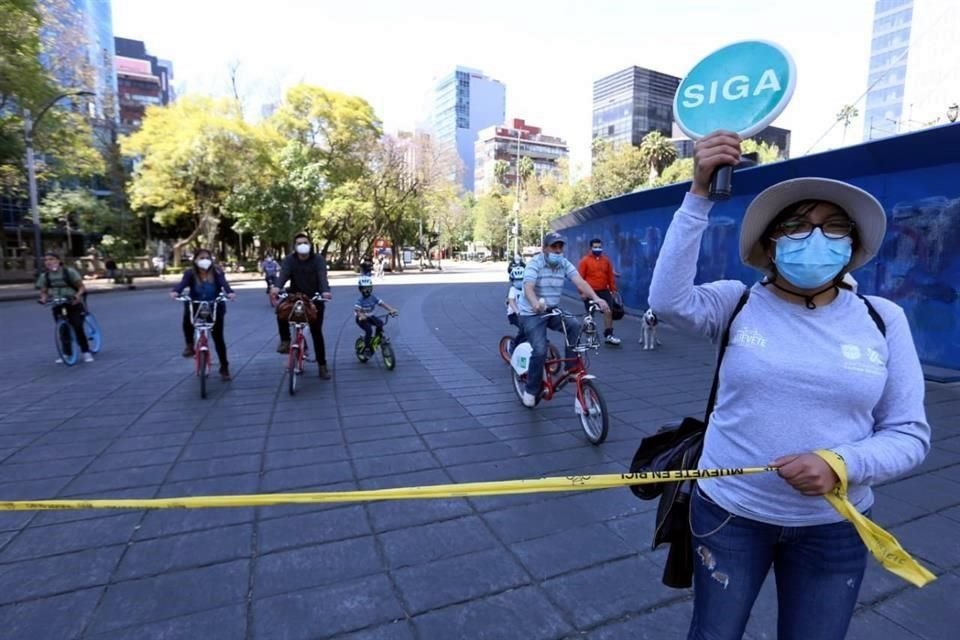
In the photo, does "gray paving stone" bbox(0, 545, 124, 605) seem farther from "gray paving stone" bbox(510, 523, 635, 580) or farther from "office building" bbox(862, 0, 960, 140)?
"office building" bbox(862, 0, 960, 140)

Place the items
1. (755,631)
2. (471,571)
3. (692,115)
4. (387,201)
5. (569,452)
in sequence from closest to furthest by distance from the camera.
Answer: (692,115) < (755,631) < (471,571) < (569,452) < (387,201)

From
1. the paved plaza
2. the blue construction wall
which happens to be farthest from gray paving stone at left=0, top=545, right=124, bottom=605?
the blue construction wall

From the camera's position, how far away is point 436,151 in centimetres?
4078

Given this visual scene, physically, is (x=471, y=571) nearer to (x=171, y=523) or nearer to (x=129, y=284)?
(x=171, y=523)

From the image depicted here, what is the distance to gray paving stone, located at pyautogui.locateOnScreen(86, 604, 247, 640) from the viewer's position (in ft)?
7.41

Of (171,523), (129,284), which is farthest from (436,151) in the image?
(171,523)

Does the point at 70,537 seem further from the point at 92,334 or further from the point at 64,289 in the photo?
the point at 92,334

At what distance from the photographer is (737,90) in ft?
5.92

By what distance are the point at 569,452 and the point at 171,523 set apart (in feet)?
9.08

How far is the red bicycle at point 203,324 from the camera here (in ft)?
20.2

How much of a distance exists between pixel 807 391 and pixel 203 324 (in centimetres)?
646

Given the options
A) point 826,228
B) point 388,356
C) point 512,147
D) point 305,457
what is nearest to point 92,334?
point 388,356

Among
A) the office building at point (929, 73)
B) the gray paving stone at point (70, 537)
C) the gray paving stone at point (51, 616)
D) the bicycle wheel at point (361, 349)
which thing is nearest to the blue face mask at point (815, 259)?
the gray paving stone at point (51, 616)

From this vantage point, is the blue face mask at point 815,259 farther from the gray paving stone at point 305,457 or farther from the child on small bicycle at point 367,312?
the child on small bicycle at point 367,312
